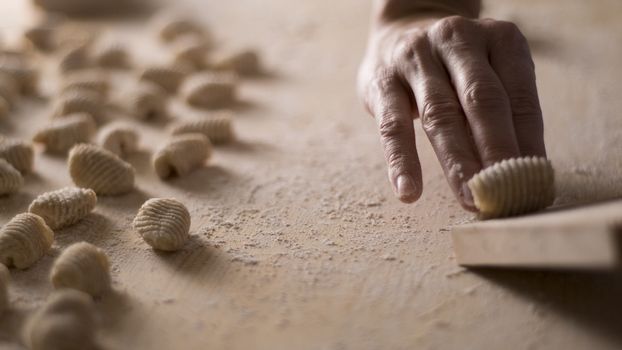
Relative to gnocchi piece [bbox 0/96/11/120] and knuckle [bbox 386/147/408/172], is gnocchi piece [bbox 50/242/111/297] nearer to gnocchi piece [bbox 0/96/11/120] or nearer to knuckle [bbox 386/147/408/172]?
knuckle [bbox 386/147/408/172]

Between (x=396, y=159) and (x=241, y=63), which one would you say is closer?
(x=396, y=159)

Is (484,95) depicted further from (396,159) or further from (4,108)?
(4,108)

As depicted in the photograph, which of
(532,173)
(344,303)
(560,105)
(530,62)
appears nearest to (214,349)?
(344,303)

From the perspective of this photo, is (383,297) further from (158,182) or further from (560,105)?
(560,105)

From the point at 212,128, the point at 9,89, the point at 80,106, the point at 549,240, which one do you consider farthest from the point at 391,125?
the point at 9,89

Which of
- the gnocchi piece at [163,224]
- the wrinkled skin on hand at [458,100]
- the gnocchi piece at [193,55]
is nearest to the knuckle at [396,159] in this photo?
the wrinkled skin on hand at [458,100]

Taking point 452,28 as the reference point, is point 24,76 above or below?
below
